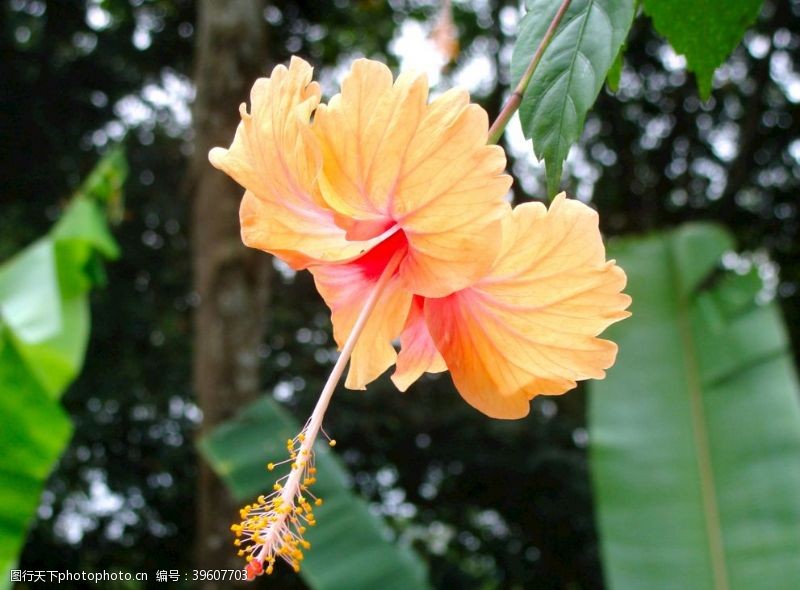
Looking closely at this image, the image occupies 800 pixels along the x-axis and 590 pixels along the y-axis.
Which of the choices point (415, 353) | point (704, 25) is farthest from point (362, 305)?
point (704, 25)

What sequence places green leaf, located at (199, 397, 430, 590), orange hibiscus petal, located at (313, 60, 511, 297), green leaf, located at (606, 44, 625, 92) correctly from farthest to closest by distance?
green leaf, located at (199, 397, 430, 590)
green leaf, located at (606, 44, 625, 92)
orange hibiscus petal, located at (313, 60, 511, 297)

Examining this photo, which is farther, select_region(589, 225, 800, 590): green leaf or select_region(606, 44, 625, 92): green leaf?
select_region(589, 225, 800, 590): green leaf

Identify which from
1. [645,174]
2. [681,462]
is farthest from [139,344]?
[681,462]

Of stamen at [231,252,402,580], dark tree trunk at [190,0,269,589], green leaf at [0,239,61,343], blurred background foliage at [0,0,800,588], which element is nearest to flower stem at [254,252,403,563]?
stamen at [231,252,402,580]

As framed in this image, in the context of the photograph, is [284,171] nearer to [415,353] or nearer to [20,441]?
[415,353]

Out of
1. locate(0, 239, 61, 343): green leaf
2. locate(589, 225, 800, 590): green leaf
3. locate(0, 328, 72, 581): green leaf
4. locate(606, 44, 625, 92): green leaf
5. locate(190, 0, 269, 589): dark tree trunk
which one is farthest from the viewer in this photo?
locate(190, 0, 269, 589): dark tree trunk

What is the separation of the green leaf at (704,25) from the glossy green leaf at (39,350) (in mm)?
1548

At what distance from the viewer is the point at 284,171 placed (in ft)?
1.76

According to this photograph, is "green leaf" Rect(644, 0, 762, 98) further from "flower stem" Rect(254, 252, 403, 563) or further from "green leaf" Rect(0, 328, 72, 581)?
"green leaf" Rect(0, 328, 72, 581)

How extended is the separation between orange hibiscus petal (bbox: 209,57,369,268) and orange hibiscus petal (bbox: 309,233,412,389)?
0.04m

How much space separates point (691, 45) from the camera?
1.89 ft

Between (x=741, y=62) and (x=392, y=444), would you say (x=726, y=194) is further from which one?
(x=392, y=444)

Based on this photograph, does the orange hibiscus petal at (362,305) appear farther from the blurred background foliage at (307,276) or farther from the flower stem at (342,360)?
the blurred background foliage at (307,276)

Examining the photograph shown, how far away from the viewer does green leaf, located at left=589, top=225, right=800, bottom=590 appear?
2.25 meters
